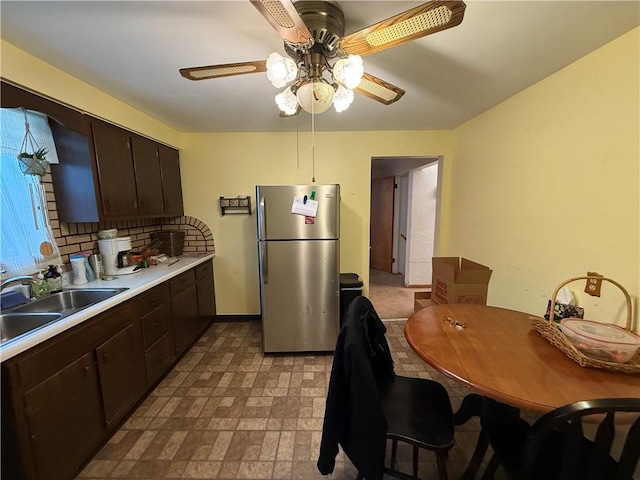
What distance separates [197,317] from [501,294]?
2.89 meters

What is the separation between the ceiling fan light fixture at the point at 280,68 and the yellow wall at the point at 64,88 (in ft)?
4.67

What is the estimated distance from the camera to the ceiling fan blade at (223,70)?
119cm

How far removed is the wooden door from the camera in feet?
17.4

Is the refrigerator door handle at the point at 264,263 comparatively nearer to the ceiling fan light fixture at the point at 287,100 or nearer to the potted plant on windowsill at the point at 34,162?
the ceiling fan light fixture at the point at 287,100

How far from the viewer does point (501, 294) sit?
218cm

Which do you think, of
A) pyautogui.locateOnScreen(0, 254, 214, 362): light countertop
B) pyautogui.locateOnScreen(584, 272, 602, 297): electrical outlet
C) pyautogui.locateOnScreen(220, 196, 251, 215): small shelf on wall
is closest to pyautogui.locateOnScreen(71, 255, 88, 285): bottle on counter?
pyautogui.locateOnScreen(0, 254, 214, 362): light countertop

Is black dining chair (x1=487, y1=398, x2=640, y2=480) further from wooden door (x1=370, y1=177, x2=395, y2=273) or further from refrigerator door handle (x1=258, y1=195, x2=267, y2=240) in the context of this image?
wooden door (x1=370, y1=177, x2=395, y2=273)

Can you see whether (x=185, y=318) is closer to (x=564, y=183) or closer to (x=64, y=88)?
(x=64, y=88)

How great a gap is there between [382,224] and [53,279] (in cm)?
486

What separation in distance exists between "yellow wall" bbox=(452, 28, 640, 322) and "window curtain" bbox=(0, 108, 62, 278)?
Result: 11.0 ft

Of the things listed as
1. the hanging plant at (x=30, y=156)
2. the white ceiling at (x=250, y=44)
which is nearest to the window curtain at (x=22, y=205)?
the hanging plant at (x=30, y=156)

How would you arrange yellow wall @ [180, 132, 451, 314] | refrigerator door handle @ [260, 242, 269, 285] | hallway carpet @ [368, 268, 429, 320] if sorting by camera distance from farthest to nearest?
1. hallway carpet @ [368, 268, 429, 320]
2. yellow wall @ [180, 132, 451, 314]
3. refrigerator door handle @ [260, 242, 269, 285]

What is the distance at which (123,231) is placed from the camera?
2512 mm

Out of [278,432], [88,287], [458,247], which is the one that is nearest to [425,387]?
[278,432]
